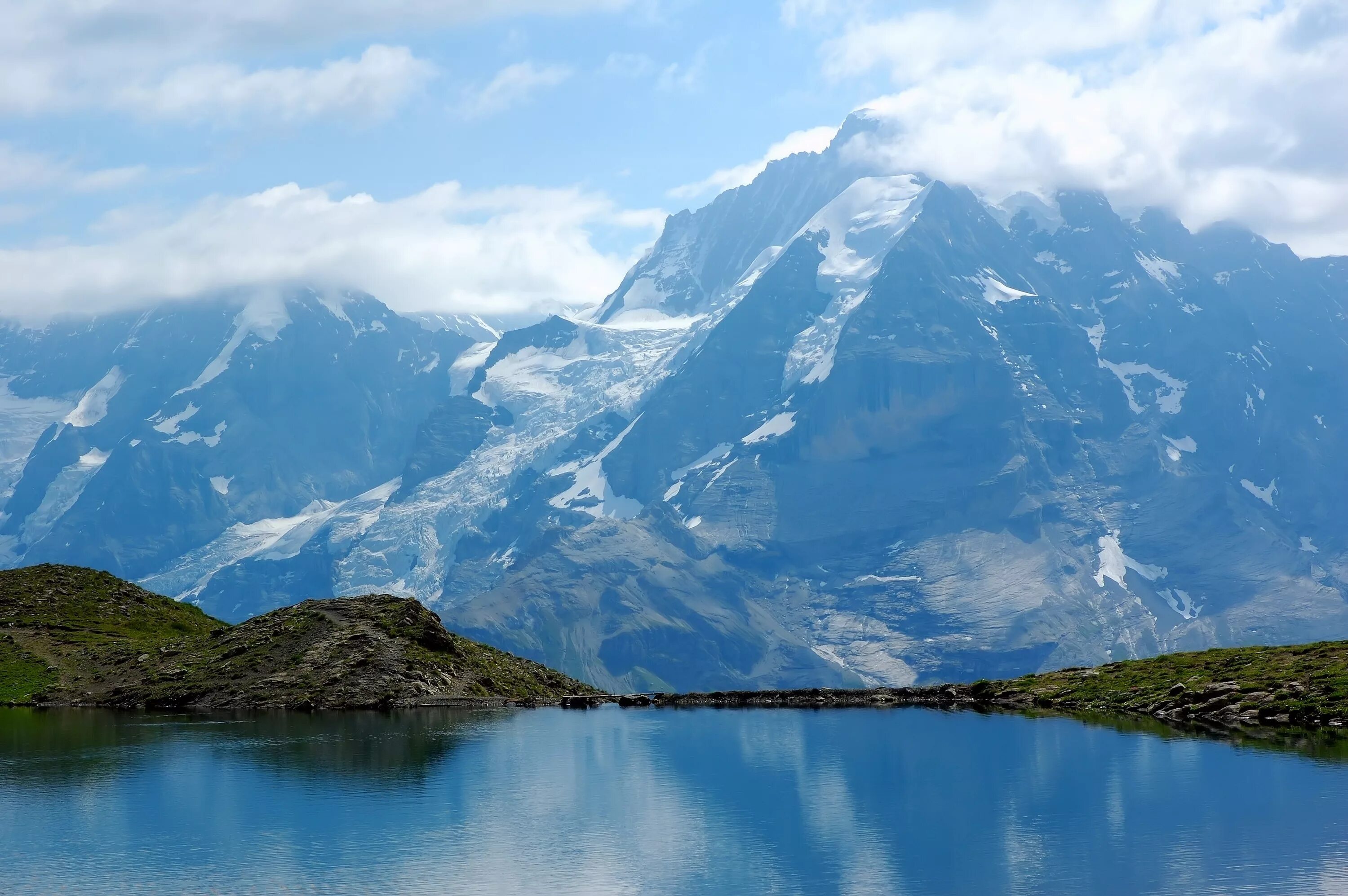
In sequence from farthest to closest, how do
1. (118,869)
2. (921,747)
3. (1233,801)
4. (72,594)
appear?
(72,594)
(921,747)
(1233,801)
(118,869)

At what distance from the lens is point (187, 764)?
101312 millimetres

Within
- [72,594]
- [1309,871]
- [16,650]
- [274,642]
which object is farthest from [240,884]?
[72,594]

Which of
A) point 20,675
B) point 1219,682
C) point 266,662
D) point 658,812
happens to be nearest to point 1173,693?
point 1219,682

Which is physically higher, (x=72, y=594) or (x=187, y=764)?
(x=72, y=594)

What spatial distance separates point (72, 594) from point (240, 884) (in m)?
122

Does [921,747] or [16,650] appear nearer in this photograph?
[921,747]

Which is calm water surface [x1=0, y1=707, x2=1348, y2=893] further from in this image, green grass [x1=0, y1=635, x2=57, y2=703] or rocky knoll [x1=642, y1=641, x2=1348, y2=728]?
green grass [x1=0, y1=635, x2=57, y2=703]

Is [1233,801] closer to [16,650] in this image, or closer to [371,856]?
[371,856]

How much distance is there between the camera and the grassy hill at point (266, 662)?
466 ft

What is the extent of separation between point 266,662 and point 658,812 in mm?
72160

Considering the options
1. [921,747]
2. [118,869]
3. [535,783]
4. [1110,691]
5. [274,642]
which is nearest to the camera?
[118,869]

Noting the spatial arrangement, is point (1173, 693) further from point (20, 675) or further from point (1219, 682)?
point (20, 675)

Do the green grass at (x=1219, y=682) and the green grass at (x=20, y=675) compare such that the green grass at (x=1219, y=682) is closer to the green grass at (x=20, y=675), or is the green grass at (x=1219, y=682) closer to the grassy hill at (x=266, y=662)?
the grassy hill at (x=266, y=662)

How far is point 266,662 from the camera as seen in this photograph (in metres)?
147
